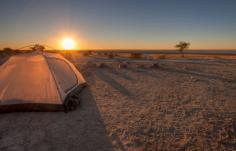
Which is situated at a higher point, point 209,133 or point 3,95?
point 3,95

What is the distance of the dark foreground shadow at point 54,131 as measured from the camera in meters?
3.49

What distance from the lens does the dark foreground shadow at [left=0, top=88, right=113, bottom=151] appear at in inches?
137

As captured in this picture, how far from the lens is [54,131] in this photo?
160 inches

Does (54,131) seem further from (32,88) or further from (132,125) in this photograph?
(132,125)

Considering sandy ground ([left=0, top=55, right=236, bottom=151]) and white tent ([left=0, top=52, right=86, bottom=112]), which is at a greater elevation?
white tent ([left=0, top=52, right=86, bottom=112])

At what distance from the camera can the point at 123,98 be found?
260 inches

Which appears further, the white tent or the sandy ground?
the white tent

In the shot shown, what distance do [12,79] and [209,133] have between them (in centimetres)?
606

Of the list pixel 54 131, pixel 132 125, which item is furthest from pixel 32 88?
pixel 132 125

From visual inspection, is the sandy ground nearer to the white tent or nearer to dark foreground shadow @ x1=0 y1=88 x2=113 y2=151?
dark foreground shadow @ x1=0 y1=88 x2=113 y2=151

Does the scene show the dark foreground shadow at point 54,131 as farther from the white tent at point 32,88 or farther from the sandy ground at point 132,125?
the white tent at point 32,88

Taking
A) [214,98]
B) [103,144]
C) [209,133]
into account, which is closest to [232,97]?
[214,98]

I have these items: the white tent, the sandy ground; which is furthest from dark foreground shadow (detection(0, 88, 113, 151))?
the white tent

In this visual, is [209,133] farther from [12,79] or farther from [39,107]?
[12,79]
